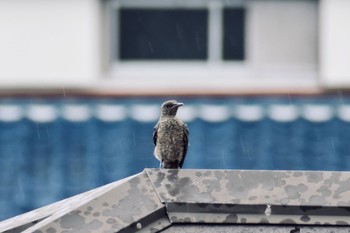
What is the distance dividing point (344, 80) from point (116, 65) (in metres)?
1.88

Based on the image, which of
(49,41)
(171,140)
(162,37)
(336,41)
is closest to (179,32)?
(162,37)

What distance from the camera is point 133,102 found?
10141mm

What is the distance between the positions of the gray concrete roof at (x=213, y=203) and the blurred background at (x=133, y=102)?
7328mm

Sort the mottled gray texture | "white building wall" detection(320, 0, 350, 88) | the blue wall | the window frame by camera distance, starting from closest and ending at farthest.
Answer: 1. the mottled gray texture
2. the blue wall
3. "white building wall" detection(320, 0, 350, 88)
4. the window frame

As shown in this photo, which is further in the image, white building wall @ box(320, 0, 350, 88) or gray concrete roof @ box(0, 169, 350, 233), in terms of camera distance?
white building wall @ box(320, 0, 350, 88)

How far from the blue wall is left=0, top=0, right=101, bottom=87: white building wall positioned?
228 millimetres

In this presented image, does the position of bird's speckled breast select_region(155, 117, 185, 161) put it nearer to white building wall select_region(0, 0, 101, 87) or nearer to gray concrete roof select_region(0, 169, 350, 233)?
gray concrete roof select_region(0, 169, 350, 233)

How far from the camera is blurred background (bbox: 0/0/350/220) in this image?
32.6 ft

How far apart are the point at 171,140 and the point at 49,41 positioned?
6542mm

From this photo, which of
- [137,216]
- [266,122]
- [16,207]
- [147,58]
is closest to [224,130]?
[266,122]

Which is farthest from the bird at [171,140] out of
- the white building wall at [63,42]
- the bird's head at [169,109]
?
the white building wall at [63,42]

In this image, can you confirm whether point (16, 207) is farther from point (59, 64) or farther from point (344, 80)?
point (344, 80)

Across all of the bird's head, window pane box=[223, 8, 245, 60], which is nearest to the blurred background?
window pane box=[223, 8, 245, 60]

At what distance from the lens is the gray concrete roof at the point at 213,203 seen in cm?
235
